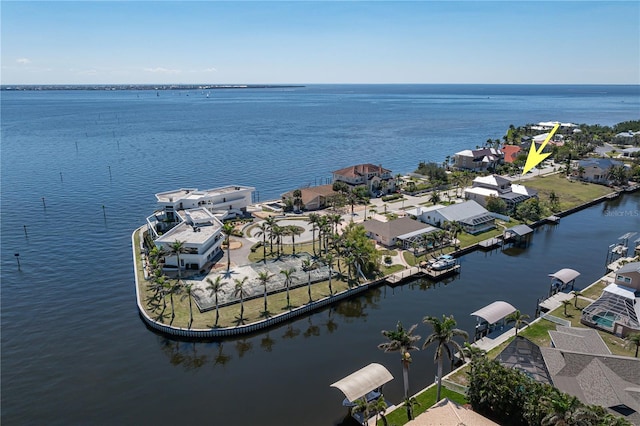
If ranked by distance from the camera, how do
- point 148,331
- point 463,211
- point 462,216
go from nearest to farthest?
point 148,331
point 462,216
point 463,211

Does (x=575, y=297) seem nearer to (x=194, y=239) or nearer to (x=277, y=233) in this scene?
(x=277, y=233)

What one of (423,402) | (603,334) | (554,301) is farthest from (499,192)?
(423,402)

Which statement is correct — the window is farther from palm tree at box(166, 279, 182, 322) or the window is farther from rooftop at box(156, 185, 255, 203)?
rooftop at box(156, 185, 255, 203)

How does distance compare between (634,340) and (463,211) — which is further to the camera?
(463,211)

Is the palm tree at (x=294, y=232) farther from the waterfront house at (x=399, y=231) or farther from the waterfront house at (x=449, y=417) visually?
the waterfront house at (x=449, y=417)

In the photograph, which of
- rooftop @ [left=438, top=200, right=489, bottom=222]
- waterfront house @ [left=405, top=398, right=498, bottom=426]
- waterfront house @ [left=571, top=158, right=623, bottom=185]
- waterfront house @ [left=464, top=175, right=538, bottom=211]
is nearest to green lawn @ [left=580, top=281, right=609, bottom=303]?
rooftop @ [left=438, top=200, right=489, bottom=222]

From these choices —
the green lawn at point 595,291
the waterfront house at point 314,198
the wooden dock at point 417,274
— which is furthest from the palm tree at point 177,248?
the green lawn at point 595,291
